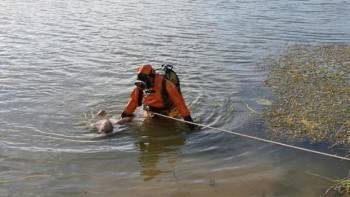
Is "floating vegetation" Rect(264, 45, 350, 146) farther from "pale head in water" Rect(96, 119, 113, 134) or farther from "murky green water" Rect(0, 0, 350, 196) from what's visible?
"pale head in water" Rect(96, 119, 113, 134)

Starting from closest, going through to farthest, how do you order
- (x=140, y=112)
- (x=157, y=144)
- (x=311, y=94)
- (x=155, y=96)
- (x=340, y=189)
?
(x=340, y=189)
(x=157, y=144)
(x=155, y=96)
(x=140, y=112)
(x=311, y=94)

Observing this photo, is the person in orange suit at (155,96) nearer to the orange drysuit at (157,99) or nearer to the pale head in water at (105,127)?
the orange drysuit at (157,99)

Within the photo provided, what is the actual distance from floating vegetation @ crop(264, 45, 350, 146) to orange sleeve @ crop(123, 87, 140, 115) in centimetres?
243

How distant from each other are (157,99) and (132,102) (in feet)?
1.47

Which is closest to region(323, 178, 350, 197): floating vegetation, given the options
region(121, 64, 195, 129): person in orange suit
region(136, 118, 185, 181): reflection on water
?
region(136, 118, 185, 181): reflection on water

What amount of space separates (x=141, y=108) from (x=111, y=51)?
5.17 metres

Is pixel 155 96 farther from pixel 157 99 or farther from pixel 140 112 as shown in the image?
pixel 140 112

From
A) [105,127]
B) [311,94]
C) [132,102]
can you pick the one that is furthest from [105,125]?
[311,94]

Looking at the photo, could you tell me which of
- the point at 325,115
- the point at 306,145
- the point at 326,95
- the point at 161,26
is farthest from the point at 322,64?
the point at 161,26

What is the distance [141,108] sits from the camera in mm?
9266

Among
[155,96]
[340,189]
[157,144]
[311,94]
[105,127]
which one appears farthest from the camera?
[311,94]

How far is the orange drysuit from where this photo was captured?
7883 mm

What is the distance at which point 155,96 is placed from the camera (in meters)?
8.21

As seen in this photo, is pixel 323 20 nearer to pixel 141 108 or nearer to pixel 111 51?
pixel 111 51
